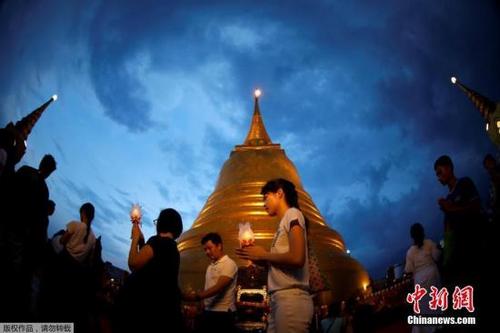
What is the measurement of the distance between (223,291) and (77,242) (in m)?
2.07

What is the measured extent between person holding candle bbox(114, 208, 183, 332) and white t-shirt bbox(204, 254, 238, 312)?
1301mm

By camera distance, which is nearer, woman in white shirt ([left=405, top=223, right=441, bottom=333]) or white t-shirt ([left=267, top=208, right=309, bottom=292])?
white t-shirt ([left=267, top=208, right=309, bottom=292])

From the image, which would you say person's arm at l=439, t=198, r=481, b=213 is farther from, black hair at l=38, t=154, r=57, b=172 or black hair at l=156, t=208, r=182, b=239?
black hair at l=38, t=154, r=57, b=172

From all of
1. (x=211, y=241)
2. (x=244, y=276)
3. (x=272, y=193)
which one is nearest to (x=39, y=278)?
(x=211, y=241)

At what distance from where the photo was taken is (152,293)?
11.2 feet

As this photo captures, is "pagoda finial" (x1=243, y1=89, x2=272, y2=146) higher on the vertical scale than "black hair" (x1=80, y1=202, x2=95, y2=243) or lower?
higher

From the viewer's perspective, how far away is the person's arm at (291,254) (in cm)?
319

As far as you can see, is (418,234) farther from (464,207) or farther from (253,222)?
(253,222)

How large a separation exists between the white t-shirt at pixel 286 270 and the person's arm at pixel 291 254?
0.07 meters

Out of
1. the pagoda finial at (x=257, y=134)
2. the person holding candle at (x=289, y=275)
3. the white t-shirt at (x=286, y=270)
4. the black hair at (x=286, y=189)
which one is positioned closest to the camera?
the person holding candle at (x=289, y=275)

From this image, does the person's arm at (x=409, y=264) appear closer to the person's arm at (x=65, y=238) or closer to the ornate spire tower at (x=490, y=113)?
the person's arm at (x=65, y=238)

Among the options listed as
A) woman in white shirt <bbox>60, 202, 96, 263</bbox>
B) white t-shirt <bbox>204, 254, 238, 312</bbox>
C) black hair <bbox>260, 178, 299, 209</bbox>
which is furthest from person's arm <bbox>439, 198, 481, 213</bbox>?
woman in white shirt <bbox>60, 202, 96, 263</bbox>

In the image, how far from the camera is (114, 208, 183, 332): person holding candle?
3323mm

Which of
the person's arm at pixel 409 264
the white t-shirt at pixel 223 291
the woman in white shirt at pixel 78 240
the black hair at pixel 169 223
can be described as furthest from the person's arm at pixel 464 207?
the woman in white shirt at pixel 78 240
